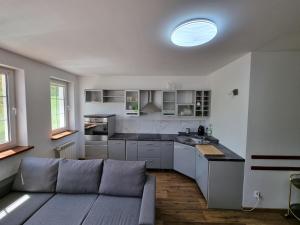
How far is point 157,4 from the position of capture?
1.32m

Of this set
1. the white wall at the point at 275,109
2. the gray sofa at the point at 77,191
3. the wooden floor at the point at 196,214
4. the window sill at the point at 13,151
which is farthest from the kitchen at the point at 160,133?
the window sill at the point at 13,151

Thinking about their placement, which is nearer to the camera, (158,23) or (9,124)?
(158,23)

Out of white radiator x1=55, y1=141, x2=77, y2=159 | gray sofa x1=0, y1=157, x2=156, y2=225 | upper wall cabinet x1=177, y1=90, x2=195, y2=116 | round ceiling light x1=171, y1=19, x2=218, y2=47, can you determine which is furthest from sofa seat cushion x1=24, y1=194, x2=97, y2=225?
upper wall cabinet x1=177, y1=90, x2=195, y2=116

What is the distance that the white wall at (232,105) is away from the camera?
2453 mm

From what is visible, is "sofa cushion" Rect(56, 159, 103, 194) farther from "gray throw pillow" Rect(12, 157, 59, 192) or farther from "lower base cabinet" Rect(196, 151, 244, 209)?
"lower base cabinet" Rect(196, 151, 244, 209)

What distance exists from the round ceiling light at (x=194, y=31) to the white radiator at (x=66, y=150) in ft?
10.1

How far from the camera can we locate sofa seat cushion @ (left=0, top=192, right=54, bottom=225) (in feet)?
5.41

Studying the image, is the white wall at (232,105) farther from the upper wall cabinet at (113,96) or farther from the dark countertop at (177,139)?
the upper wall cabinet at (113,96)

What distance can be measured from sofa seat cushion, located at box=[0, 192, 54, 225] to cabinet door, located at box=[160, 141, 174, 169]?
234 centimetres

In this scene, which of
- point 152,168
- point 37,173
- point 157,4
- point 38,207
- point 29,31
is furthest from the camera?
point 152,168

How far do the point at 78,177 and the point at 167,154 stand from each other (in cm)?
215

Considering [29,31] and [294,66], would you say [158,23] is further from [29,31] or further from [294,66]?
[294,66]

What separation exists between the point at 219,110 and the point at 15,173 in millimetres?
3704

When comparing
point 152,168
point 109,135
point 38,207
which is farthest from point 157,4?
point 152,168
